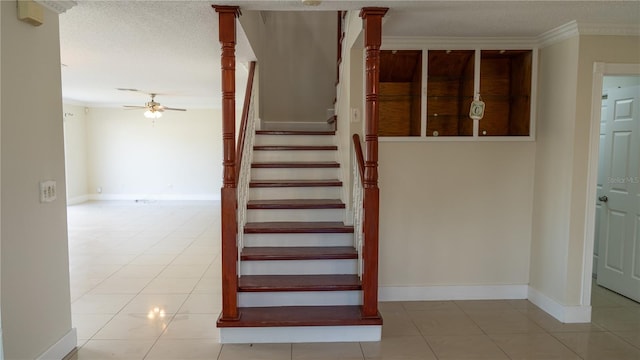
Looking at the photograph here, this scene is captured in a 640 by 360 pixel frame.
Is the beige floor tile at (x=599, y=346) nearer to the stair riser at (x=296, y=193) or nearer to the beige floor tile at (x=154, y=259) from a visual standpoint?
the stair riser at (x=296, y=193)

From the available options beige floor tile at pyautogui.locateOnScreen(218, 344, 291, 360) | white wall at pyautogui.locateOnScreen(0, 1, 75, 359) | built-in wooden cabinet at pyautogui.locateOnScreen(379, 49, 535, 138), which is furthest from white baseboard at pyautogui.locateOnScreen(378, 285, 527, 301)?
white wall at pyautogui.locateOnScreen(0, 1, 75, 359)

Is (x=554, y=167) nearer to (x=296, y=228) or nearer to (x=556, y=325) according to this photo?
(x=556, y=325)

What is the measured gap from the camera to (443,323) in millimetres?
3295

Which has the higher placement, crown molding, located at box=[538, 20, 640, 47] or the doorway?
crown molding, located at box=[538, 20, 640, 47]

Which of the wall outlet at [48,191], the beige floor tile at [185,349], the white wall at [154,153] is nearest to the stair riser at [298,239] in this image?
the beige floor tile at [185,349]

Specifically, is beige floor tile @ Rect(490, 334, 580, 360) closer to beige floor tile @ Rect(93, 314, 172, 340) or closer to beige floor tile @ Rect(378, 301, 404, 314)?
beige floor tile @ Rect(378, 301, 404, 314)

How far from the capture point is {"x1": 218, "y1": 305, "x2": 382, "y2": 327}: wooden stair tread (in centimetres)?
290

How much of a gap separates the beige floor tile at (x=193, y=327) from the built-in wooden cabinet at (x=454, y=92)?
212 centimetres

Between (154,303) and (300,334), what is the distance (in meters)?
1.51

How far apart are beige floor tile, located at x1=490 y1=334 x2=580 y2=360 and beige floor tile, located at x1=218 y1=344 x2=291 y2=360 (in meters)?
1.50

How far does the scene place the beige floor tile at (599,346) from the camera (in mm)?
2801

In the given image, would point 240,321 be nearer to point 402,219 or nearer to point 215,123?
point 402,219

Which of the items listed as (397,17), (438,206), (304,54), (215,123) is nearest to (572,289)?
(438,206)

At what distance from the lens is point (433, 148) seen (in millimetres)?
3709
